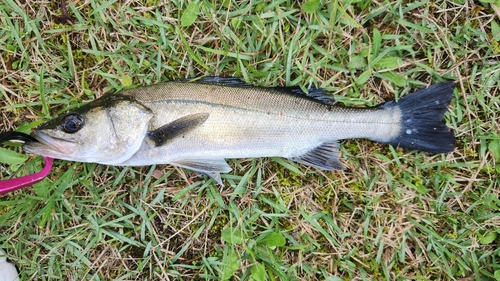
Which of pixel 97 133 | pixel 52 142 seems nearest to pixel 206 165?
pixel 97 133

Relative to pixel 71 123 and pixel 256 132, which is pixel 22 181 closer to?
pixel 71 123

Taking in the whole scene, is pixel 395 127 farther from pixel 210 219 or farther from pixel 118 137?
pixel 118 137

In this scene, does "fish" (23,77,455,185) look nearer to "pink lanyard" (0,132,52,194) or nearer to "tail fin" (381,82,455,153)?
"tail fin" (381,82,455,153)

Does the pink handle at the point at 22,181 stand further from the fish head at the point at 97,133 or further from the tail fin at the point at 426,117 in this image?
the tail fin at the point at 426,117

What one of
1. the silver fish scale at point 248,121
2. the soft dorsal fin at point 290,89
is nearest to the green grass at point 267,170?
the soft dorsal fin at point 290,89

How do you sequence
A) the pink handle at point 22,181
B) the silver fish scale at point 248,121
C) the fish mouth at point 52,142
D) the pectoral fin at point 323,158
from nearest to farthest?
the fish mouth at point 52,142, the silver fish scale at point 248,121, the pink handle at point 22,181, the pectoral fin at point 323,158

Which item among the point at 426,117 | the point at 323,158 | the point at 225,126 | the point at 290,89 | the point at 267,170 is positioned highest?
the point at 290,89

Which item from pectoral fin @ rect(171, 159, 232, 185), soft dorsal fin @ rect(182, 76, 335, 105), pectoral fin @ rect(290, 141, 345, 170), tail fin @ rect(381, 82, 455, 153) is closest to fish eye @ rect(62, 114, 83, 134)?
pectoral fin @ rect(171, 159, 232, 185)
